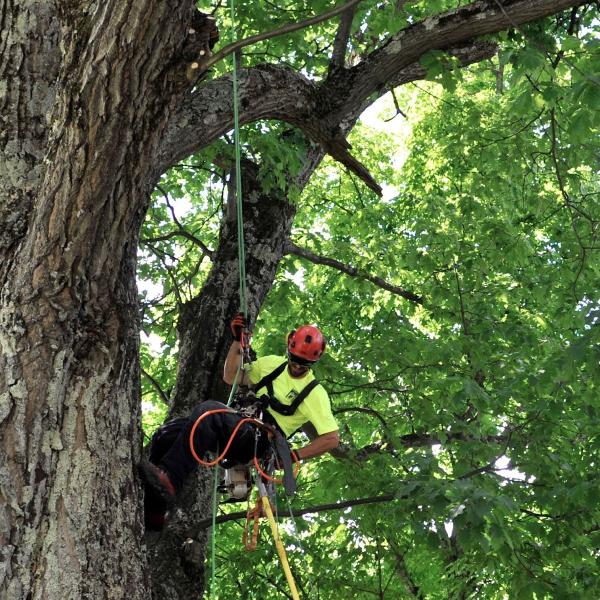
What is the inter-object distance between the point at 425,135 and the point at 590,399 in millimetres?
9530

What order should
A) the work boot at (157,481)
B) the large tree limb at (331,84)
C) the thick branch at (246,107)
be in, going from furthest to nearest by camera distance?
the large tree limb at (331,84)
the thick branch at (246,107)
the work boot at (157,481)

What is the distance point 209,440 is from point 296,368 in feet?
2.76

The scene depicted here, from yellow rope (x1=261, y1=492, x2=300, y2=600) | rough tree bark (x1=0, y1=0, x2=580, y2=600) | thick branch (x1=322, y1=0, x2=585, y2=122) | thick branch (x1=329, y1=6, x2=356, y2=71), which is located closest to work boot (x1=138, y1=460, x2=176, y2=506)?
rough tree bark (x1=0, y1=0, x2=580, y2=600)

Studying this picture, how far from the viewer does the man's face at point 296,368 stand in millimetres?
5406

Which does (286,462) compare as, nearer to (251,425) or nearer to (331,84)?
(251,425)

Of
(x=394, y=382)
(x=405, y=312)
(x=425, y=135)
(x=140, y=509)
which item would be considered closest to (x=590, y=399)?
(x=394, y=382)

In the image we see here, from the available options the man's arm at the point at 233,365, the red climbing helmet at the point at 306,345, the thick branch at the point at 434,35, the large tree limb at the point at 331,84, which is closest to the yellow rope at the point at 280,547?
the red climbing helmet at the point at 306,345

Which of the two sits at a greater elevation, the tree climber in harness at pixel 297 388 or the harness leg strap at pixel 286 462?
the tree climber in harness at pixel 297 388

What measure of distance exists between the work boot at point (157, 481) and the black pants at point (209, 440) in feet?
1.02

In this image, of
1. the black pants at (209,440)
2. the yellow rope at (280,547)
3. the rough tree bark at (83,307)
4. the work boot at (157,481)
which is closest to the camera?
the rough tree bark at (83,307)

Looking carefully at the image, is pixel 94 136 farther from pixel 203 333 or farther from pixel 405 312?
pixel 405 312

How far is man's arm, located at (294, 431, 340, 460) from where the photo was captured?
212 inches

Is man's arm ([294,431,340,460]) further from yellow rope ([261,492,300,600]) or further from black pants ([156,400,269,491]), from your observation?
yellow rope ([261,492,300,600])

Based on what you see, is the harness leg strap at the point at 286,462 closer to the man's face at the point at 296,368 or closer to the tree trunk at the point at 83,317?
the man's face at the point at 296,368
